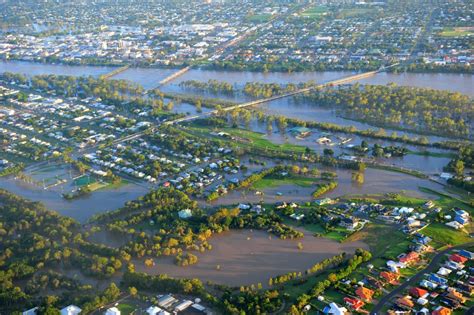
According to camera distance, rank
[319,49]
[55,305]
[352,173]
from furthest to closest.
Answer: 1. [319,49]
2. [352,173]
3. [55,305]

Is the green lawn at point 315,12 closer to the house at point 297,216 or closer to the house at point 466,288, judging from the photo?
the house at point 297,216

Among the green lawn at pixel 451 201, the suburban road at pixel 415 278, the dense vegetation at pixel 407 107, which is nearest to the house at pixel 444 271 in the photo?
the suburban road at pixel 415 278

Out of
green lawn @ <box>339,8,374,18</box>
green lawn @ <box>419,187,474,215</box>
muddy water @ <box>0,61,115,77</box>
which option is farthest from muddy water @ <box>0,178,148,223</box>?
green lawn @ <box>339,8,374,18</box>

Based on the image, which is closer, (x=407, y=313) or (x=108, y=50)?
(x=407, y=313)

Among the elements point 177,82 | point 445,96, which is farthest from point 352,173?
point 177,82

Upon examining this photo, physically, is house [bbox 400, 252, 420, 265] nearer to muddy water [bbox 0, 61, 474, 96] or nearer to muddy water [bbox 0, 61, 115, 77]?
muddy water [bbox 0, 61, 474, 96]

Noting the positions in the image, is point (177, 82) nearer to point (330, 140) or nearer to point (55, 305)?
point (330, 140)
